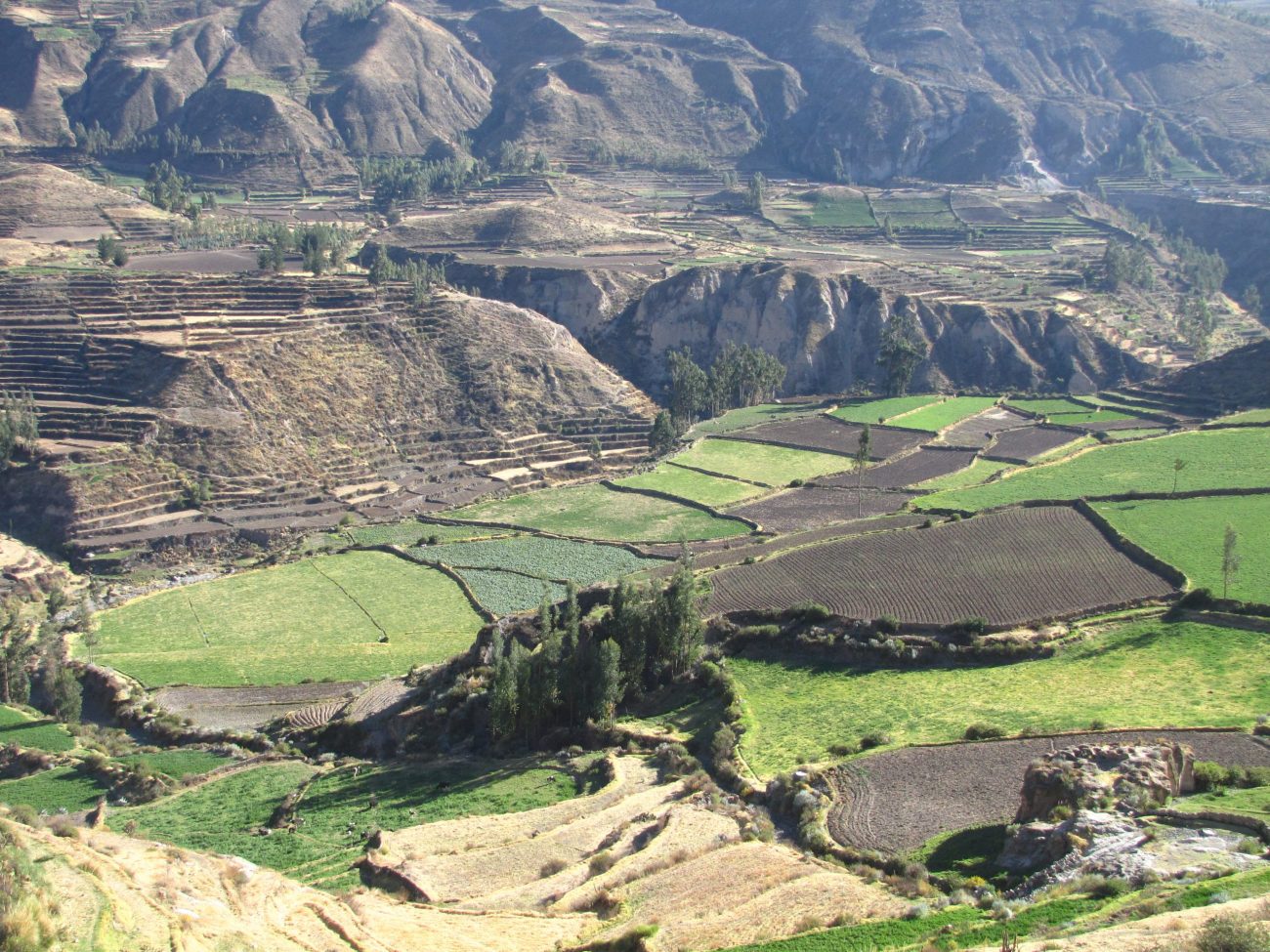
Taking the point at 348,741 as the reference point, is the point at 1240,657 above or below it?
above

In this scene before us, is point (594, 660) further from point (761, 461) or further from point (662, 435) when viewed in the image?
point (662, 435)

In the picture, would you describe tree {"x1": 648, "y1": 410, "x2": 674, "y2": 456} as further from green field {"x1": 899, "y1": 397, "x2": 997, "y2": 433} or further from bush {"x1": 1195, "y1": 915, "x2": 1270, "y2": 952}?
bush {"x1": 1195, "y1": 915, "x2": 1270, "y2": 952}

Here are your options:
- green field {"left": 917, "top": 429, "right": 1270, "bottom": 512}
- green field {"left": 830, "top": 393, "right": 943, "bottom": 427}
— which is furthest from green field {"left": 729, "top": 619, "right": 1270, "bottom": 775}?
green field {"left": 830, "top": 393, "right": 943, "bottom": 427}

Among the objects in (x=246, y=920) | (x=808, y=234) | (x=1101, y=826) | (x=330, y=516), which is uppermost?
(x=808, y=234)

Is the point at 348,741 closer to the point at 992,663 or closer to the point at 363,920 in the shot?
the point at 363,920

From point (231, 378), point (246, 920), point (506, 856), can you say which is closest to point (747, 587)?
point (506, 856)

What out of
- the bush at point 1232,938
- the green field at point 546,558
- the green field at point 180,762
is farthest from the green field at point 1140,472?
the bush at point 1232,938

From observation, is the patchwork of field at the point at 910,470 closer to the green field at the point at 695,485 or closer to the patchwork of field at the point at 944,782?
the green field at the point at 695,485
